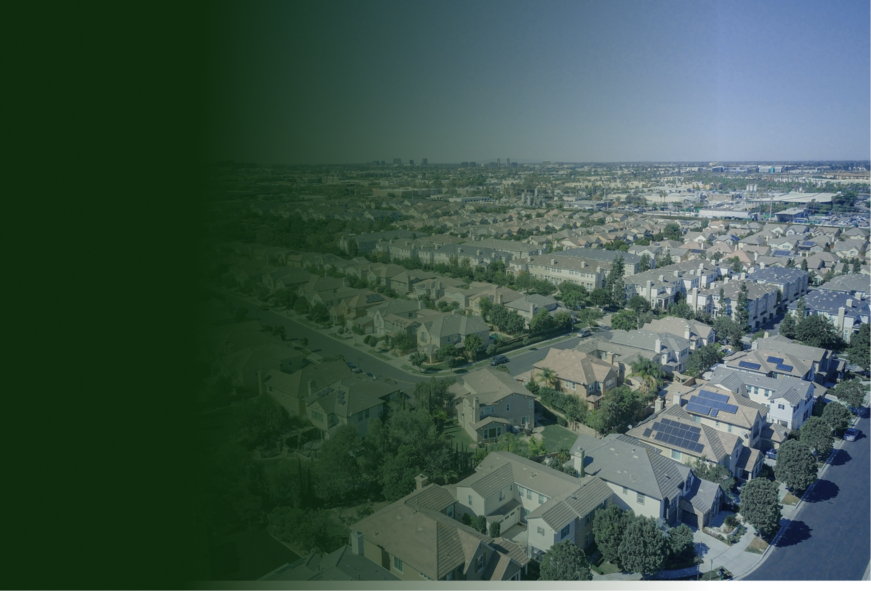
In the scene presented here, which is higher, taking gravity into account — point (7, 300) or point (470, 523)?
point (7, 300)

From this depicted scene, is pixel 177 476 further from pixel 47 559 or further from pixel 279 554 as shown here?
pixel 279 554

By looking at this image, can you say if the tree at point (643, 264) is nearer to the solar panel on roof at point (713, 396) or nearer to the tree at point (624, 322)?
the tree at point (624, 322)

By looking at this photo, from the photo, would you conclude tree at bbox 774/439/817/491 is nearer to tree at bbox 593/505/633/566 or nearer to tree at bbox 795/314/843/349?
tree at bbox 593/505/633/566

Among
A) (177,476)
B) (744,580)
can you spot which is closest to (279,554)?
(177,476)

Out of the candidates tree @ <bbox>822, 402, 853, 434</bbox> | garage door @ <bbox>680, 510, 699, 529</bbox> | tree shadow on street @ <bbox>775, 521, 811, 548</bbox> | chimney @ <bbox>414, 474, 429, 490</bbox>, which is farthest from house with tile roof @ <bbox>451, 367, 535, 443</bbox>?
tree @ <bbox>822, 402, 853, 434</bbox>

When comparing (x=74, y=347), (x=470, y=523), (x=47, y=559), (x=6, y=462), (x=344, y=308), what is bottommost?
(x=470, y=523)

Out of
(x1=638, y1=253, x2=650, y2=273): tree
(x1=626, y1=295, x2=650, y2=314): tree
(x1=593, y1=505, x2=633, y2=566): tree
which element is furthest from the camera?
(x1=638, y1=253, x2=650, y2=273): tree

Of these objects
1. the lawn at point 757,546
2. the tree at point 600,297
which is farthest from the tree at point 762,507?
the tree at point 600,297
